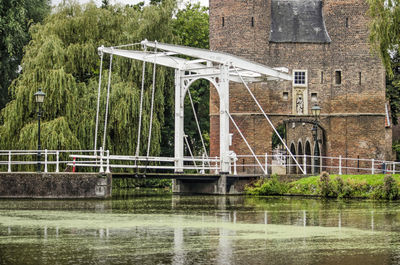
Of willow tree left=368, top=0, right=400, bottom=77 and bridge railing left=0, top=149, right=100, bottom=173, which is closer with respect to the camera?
willow tree left=368, top=0, right=400, bottom=77

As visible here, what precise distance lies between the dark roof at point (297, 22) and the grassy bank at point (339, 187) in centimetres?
882

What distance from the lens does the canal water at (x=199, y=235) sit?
8.52 metres

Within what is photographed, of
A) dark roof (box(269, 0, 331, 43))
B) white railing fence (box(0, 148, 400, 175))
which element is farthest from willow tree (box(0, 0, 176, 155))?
dark roof (box(269, 0, 331, 43))

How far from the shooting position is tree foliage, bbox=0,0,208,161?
82.4ft

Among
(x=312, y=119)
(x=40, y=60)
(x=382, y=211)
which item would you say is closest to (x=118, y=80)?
(x=40, y=60)

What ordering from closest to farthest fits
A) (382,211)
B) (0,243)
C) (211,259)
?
(211,259), (0,243), (382,211)

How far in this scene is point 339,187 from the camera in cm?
2169

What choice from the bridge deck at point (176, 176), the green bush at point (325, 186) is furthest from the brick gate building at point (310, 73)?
the green bush at point (325, 186)

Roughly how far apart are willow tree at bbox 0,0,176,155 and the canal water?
815 centimetres

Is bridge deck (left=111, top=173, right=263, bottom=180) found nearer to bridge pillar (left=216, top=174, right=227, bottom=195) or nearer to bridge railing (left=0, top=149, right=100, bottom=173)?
bridge pillar (left=216, top=174, right=227, bottom=195)

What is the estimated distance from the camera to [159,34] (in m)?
30.8

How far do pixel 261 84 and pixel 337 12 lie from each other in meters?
4.65

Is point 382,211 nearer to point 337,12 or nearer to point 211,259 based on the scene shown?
point 211,259

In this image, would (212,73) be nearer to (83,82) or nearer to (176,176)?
(176,176)
